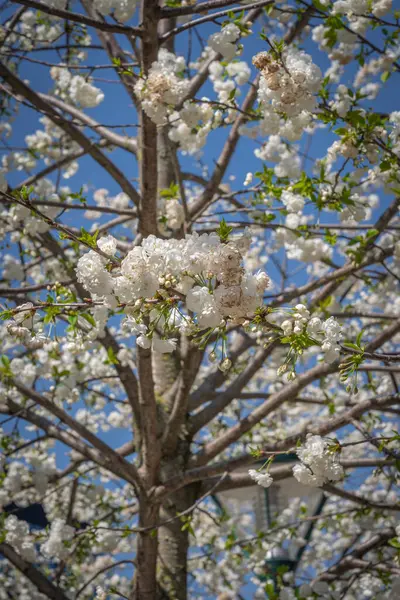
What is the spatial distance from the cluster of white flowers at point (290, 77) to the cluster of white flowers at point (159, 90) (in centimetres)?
38

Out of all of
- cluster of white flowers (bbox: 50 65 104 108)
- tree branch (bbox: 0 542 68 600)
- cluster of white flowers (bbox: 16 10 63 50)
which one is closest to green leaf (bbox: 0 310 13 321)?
tree branch (bbox: 0 542 68 600)

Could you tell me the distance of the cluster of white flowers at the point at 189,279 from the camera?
1.25 metres

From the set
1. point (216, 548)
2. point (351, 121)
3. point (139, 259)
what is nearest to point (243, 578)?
point (216, 548)

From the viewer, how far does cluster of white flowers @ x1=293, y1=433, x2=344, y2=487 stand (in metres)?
1.94

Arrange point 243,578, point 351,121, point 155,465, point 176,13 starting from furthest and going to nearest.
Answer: point 243,578
point 155,465
point 351,121
point 176,13

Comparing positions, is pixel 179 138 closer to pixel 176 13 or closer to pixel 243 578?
pixel 176 13

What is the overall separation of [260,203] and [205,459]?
1549 mm

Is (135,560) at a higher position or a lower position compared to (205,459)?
lower

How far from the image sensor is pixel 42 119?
4.89 metres

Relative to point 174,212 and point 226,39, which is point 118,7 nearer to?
point 226,39

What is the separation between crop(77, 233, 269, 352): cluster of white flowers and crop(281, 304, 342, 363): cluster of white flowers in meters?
0.13

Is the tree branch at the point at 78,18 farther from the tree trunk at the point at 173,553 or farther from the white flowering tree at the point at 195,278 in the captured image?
the tree trunk at the point at 173,553

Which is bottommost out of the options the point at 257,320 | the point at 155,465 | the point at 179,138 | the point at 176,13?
the point at 257,320

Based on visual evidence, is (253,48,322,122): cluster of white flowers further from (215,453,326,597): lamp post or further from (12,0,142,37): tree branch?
(215,453,326,597): lamp post
